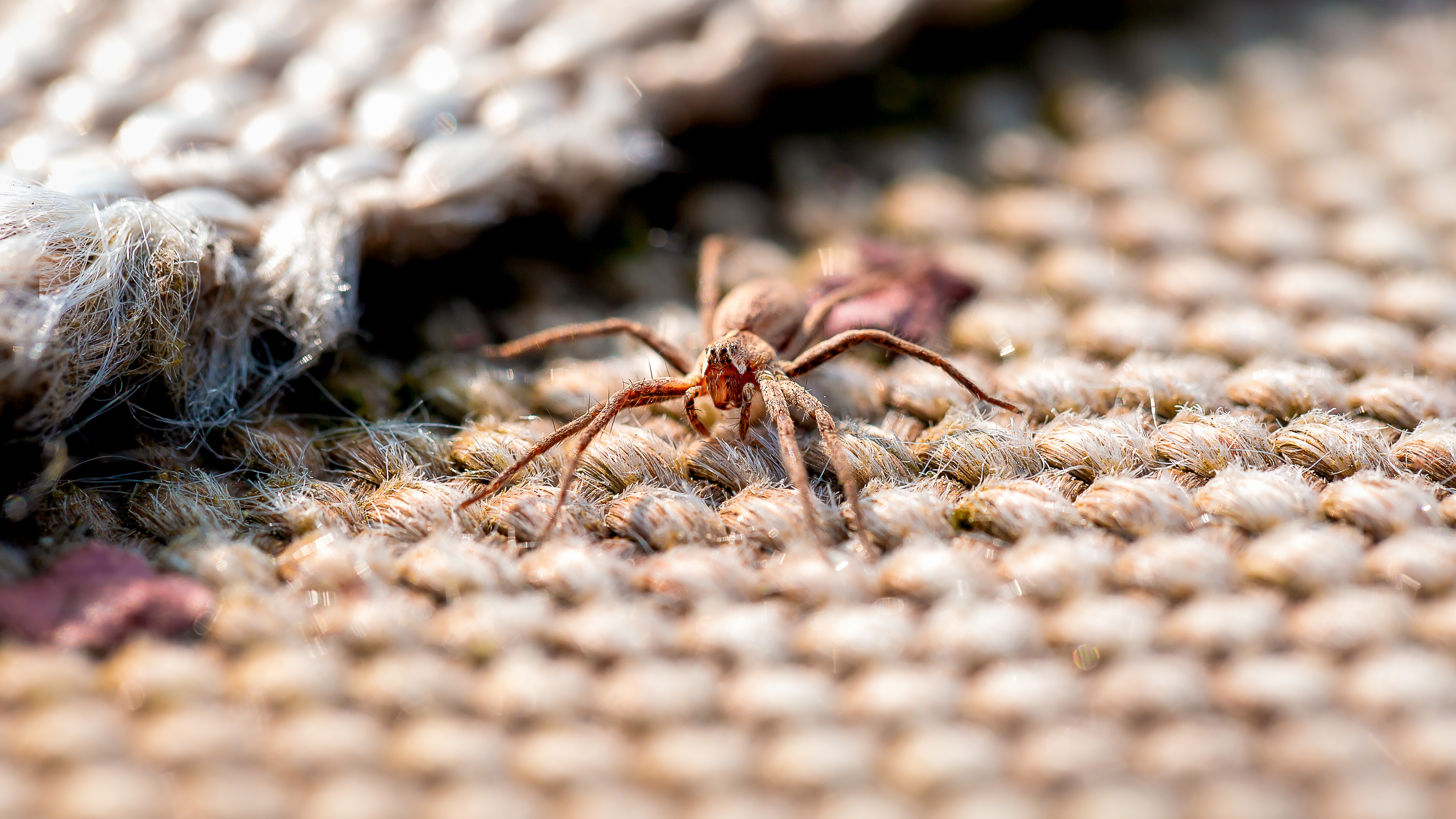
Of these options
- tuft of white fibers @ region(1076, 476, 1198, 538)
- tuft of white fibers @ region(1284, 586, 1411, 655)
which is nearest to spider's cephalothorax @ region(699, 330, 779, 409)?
tuft of white fibers @ region(1076, 476, 1198, 538)

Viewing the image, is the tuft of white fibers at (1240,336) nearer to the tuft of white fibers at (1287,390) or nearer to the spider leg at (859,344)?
the tuft of white fibers at (1287,390)

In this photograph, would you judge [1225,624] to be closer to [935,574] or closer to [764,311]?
[935,574]

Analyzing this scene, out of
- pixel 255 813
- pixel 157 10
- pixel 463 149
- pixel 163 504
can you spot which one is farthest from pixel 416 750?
pixel 157 10

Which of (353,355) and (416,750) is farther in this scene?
(353,355)

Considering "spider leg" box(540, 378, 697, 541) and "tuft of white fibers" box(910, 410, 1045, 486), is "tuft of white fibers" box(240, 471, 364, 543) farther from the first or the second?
"tuft of white fibers" box(910, 410, 1045, 486)

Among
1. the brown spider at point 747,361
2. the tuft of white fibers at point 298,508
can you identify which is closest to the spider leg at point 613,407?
the brown spider at point 747,361

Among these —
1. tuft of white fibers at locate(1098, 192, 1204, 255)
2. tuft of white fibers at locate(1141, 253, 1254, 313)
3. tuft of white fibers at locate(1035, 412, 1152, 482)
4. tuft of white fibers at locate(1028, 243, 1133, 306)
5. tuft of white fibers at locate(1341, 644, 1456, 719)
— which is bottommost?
tuft of white fibers at locate(1341, 644, 1456, 719)

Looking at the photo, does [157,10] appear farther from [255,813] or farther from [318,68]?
[255,813]
